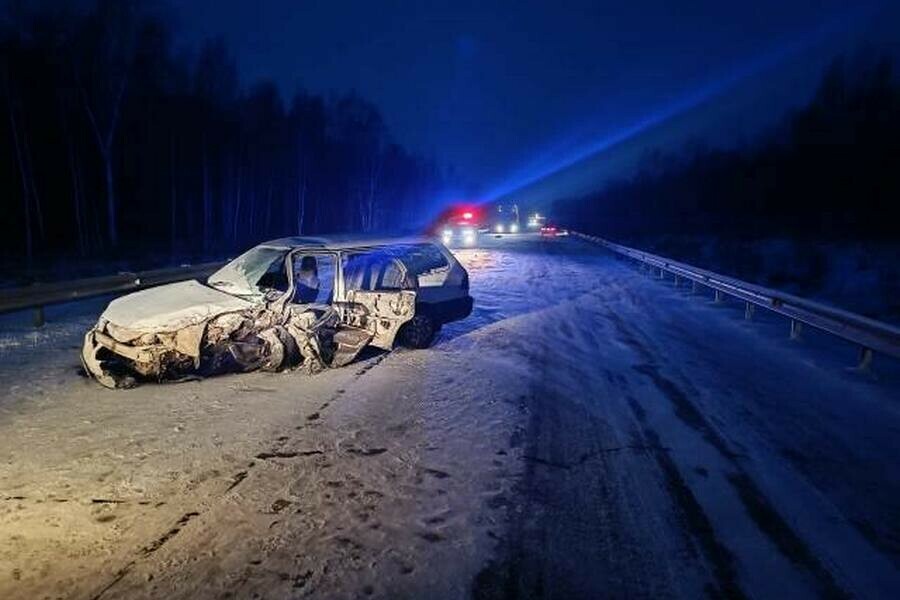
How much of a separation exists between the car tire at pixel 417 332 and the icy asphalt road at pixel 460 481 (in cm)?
63

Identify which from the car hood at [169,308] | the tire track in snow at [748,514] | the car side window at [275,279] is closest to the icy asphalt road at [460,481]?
the tire track in snow at [748,514]

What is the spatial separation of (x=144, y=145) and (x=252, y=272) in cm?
4031

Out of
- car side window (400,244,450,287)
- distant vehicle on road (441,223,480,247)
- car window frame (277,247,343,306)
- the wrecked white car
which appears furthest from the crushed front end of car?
distant vehicle on road (441,223,480,247)

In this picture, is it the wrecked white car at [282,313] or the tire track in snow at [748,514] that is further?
the wrecked white car at [282,313]

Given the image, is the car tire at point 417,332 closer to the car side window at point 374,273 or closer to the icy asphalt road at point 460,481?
the car side window at point 374,273

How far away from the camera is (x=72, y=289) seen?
1098 centimetres

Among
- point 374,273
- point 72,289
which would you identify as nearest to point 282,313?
point 374,273

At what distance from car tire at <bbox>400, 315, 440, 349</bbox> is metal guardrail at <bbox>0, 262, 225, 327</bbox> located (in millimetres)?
6798

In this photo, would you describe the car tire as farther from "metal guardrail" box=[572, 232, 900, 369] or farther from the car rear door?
"metal guardrail" box=[572, 232, 900, 369]

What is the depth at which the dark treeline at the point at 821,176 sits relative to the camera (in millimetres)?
39156

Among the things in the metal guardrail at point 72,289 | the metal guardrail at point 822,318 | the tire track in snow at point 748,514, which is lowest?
the tire track in snow at point 748,514

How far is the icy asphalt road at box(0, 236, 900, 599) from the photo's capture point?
3.17 meters

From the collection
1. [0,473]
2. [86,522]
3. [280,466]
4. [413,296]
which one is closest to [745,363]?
[413,296]

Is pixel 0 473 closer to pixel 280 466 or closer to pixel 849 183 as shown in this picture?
pixel 280 466
